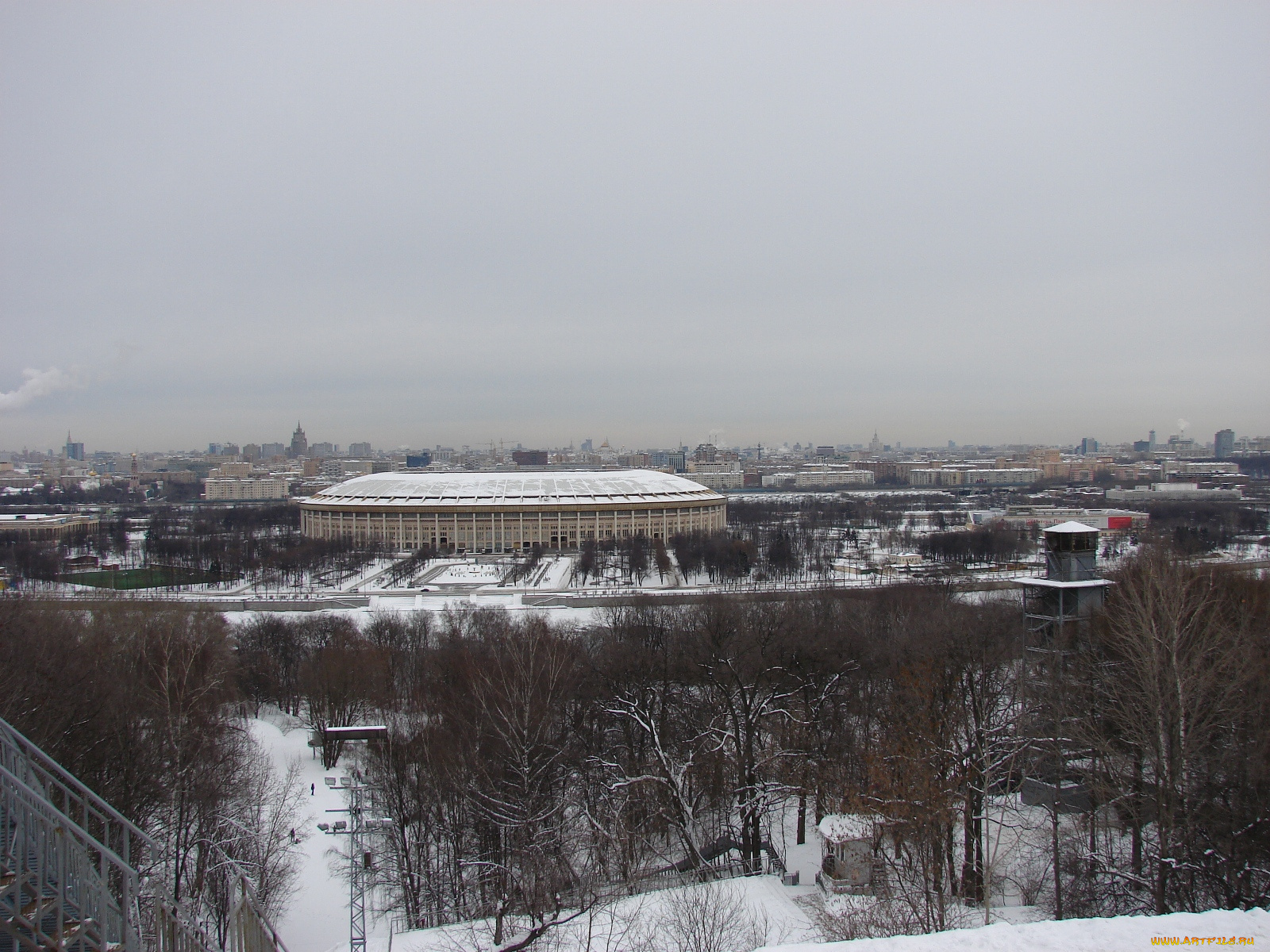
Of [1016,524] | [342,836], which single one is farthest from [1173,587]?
[1016,524]

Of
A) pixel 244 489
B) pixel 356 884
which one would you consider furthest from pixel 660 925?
pixel 244 489

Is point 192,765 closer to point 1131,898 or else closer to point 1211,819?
point 1131,898

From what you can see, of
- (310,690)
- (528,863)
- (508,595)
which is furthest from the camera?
(508,595)

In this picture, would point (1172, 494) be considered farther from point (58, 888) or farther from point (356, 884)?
point (58, 888)

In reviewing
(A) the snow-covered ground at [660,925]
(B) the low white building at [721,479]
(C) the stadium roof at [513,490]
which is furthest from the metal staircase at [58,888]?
(B) the low white building at [721,479]

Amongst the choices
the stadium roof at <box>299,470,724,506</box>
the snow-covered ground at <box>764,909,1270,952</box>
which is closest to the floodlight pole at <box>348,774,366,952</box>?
the snow-covered ground at <box>764,909,1270,952</box>
